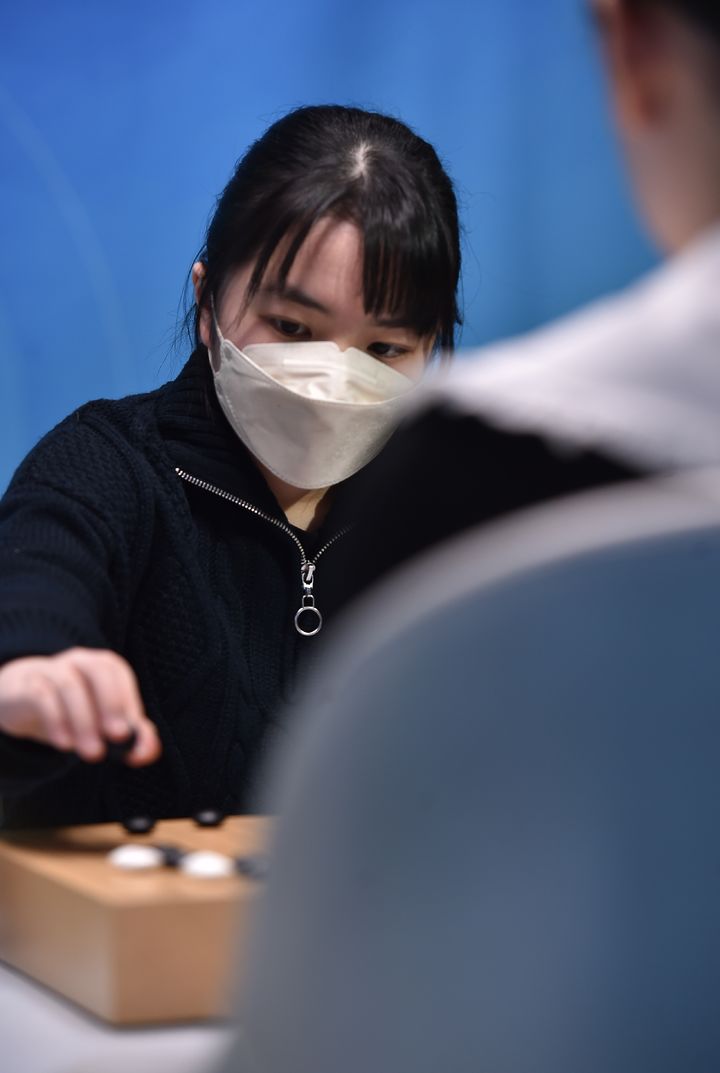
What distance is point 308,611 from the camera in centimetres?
134

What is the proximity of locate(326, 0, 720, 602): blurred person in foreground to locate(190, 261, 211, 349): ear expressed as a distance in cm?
91

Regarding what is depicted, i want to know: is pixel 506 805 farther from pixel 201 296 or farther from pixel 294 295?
pixel 201 296

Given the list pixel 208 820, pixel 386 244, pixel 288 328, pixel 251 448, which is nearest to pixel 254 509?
pixel 251 448

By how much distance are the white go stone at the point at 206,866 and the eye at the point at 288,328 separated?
2.17ft

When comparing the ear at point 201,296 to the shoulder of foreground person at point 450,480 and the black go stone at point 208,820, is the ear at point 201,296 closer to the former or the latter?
the black go stone at point 208,820

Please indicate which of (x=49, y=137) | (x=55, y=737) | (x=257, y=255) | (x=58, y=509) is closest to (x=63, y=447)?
(x=58, y=509)

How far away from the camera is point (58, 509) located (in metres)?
1.10

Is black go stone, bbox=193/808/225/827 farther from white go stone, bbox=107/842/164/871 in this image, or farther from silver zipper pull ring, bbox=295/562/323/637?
silver zipper pull ring, bbox=295/562/323/637

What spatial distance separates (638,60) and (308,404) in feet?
2.68

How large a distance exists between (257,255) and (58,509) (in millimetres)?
353

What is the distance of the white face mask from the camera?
126 cm

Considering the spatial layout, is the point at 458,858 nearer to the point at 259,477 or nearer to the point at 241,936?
the point at 241,936

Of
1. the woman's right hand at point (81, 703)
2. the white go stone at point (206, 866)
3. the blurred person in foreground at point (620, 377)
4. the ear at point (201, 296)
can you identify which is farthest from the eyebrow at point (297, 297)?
the blurred person in foreground at point (620, 377)

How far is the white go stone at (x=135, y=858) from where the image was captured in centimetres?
72
